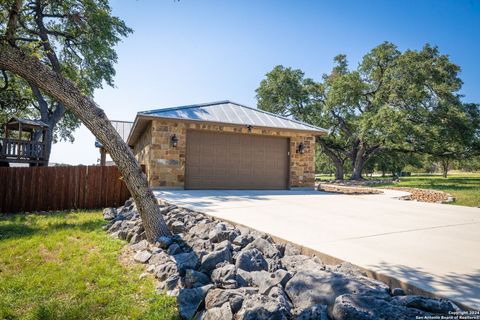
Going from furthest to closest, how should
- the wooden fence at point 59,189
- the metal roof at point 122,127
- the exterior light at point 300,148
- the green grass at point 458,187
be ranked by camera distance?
the metal roof at point 122,127 < the exterior light at point 300,148 < the green grass at point 458,187 < the wooden fence at point 59,189

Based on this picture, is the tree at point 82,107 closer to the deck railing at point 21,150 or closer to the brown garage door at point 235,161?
the brown garage door at point 235,161

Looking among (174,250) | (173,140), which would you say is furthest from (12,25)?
(173,140)

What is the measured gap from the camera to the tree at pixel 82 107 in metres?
3.36

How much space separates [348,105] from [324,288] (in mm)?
20102

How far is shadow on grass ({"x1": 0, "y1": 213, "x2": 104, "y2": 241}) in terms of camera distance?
4.56 metres

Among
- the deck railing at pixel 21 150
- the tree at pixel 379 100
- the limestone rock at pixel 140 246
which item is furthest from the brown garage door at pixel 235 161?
the tree at pixel 379 100

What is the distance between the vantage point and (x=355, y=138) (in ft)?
68.0

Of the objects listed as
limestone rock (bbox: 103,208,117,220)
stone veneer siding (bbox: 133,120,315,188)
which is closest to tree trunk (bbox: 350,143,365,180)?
stone veneer siding (bbox: 133,120,315,188)

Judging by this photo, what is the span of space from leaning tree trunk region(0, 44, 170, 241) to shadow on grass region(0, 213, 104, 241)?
1949mm

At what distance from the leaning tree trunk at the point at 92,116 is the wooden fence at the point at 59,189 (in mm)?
2958

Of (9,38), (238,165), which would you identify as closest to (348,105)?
(238,165)

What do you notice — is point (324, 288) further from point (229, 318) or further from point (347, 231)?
point (347, 231)

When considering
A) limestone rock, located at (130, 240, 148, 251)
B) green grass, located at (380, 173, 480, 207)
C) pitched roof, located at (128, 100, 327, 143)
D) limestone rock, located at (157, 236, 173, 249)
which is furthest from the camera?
pitched roof, located at (128, 100, 327, 143)

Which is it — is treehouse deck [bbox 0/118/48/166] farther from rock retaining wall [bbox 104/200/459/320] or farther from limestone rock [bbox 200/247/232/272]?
limestone rock [bbox 200/247/232/272]
